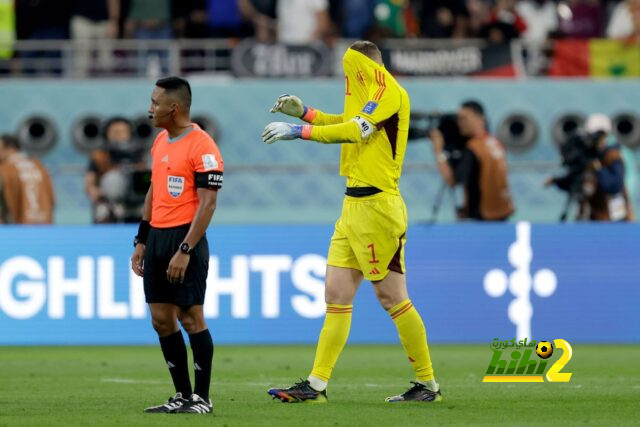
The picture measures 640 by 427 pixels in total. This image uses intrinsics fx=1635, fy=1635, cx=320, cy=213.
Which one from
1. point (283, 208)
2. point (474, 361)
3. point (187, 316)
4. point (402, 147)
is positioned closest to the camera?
point (187, 316)

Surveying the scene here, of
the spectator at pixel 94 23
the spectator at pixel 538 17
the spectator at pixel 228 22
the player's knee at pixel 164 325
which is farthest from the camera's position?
the spectator at pixel 538 17

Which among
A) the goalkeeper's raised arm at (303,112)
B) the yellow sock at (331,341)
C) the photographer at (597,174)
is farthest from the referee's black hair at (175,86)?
the photographer at (597,174)

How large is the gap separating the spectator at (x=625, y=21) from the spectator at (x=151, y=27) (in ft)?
21.0

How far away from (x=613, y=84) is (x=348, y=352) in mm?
10071

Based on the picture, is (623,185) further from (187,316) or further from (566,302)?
(187,316)

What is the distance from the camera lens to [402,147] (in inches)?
419

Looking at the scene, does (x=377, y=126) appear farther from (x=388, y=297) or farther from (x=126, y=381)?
(x=126, y=381)

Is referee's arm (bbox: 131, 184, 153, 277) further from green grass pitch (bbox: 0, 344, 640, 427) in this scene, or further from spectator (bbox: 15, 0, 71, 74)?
spectator (bbox: 15, 0, 71, 74)

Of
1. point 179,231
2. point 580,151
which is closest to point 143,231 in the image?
point 179,231

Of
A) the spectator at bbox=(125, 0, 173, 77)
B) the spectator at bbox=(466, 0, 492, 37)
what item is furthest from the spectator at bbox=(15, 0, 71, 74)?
the spectator at bbox=(466, 0, 492, 37)

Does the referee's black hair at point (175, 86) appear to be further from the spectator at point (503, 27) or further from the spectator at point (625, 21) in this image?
the spectator at point (625, 21)

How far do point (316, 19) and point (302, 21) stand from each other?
0.20 m

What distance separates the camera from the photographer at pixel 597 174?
17.3m

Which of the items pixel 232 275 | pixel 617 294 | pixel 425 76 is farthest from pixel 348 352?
pixel 425 76
